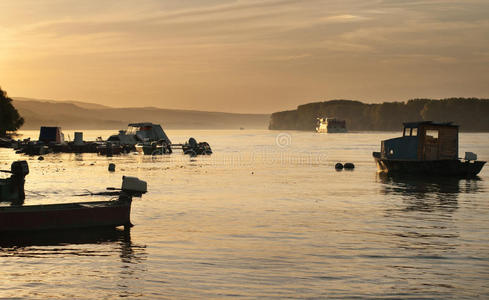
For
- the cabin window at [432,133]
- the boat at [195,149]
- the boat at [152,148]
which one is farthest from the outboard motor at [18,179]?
the boat at [152,148]

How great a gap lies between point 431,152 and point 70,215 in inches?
1708

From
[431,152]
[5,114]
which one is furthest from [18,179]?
[5,114]

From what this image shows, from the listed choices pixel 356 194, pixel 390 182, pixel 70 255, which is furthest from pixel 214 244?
pixel 390 182

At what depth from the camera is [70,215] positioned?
88.1 ft

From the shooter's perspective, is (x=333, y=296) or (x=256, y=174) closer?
(x=333, y=296)

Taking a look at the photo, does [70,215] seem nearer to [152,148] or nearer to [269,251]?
[269,251]

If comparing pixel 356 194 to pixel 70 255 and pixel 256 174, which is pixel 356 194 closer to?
pixel 256 174

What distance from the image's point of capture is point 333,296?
1727cm

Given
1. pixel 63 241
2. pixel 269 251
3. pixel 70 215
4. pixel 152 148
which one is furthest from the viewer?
pixel 152 148

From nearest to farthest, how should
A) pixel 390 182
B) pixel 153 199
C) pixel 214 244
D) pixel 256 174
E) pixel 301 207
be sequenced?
pixel 214 244 → pixel 301 207 → pixel 153 199 → pixel 390 182 → pixel 256 174

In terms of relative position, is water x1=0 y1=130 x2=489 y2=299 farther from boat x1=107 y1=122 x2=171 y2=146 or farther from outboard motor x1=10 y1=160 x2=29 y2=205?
boat x1=107 y1=122 x2=171 y2=146

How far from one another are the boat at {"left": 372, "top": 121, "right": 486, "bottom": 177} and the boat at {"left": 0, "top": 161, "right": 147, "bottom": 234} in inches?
1528

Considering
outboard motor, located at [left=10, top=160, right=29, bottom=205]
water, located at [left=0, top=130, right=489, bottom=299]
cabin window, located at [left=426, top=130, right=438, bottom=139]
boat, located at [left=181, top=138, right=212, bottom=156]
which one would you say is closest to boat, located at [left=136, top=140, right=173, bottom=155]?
boat, located at [left=181, top=138, right=212, bottom=156]

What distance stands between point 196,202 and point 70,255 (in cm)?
1755
